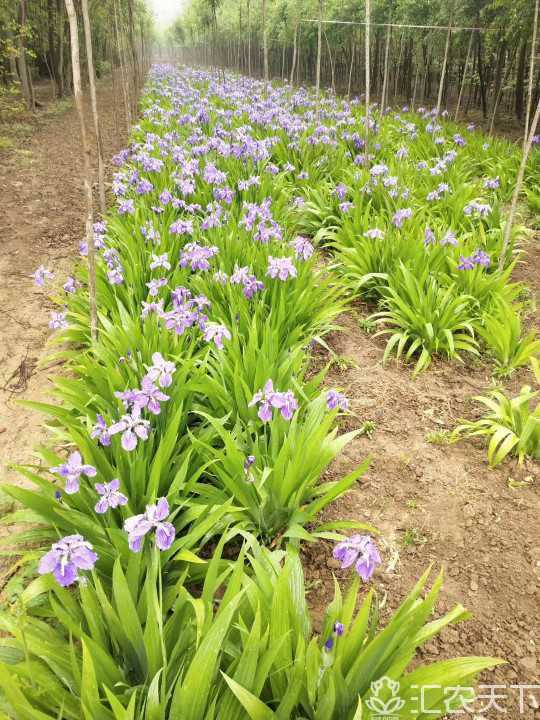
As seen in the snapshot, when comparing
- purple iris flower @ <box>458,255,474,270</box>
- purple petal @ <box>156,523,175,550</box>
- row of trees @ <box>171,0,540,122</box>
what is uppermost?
row of trees @ <box>171,0,540,122</box>

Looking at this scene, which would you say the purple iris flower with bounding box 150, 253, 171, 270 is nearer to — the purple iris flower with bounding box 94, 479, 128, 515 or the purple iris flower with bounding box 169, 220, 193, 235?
the purple iris flower with bounding box 169, 220, 193, 235

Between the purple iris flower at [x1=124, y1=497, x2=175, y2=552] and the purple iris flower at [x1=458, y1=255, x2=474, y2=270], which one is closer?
the purple iris flower at [x1=124, y1=497, x2=175, y2=552]

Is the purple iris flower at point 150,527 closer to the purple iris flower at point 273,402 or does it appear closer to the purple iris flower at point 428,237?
the purple iris flower at point 273,402

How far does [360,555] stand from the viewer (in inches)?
49.6

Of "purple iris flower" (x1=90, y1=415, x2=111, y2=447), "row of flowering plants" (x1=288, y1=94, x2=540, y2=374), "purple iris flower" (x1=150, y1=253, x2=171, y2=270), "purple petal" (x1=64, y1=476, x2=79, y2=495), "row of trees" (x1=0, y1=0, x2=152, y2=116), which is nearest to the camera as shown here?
"purple petal" (x1=64, y1=476, x2=79, y2=495)

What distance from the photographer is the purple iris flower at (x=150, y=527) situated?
1.33 meters

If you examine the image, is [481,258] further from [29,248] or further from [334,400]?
[29,248]

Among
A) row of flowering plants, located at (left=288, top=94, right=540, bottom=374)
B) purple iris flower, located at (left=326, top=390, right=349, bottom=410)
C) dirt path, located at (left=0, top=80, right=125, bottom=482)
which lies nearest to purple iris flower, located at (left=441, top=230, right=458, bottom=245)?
row of flowering plants, located at (left=288, top=94, right=540, bottom=374)

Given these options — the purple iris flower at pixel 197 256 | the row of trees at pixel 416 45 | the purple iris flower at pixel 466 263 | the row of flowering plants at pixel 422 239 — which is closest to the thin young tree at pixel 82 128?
the purple iris flower at pixel 197 256

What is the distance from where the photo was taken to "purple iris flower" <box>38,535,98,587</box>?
3.85 ft

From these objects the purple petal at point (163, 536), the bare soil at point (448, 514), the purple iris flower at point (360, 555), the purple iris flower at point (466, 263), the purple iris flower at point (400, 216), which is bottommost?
the bare soil at point (448, 514)

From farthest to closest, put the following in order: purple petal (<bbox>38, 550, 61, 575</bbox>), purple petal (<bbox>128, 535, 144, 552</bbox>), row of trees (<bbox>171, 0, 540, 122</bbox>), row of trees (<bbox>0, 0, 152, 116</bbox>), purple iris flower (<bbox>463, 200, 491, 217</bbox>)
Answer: row of trees (<bbox>0, 0, 152, 116</bbox>) → row of trees (<bbox>171, 0, 540, 122</bbox>) → purple iris flower (<bbox>463, 200, 491, 217</bbox>) → purple petal (<bbox>128, 535, 144, 552</bbox>) → purple petal (<bbox>38, 550, 61, 575</bbox>)

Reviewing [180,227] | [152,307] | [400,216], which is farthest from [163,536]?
[400,216]

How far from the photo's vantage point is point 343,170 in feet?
20.5
